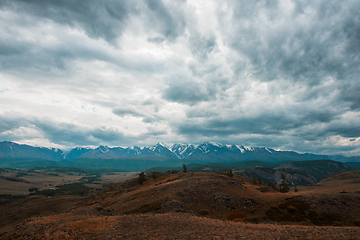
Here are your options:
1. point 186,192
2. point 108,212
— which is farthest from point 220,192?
point 108,212

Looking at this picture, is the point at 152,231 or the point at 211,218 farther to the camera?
the point at 211,218

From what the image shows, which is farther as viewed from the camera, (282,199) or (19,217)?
(19,217)

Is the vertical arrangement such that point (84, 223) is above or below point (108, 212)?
above

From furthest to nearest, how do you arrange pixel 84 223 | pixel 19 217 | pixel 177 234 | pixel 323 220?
pixel 19 217 → pixel 323 220 → pixel 84 223 → pixel 177 234

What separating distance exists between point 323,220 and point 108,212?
156 ft

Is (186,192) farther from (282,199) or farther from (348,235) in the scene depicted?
(348,235)

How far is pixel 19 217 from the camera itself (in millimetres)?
106875

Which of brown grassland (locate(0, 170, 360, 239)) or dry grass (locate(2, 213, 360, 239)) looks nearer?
dry grass (locate(2, 213, 360, 239))

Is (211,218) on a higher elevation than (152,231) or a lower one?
lower

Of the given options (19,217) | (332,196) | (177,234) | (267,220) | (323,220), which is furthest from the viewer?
(19,217)

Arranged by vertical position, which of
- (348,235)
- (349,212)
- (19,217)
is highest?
(348,235)

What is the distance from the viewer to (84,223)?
25.8m

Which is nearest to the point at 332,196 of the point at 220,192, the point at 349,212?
the point at 349,212

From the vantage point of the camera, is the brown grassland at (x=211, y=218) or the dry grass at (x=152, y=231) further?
the brown grassland at (x=211, y=218)
